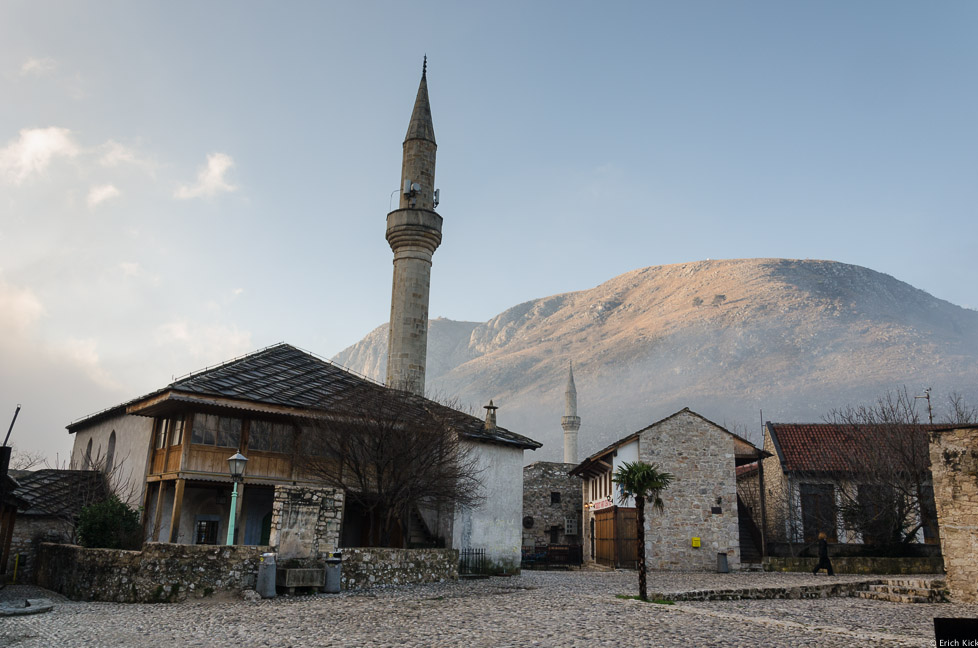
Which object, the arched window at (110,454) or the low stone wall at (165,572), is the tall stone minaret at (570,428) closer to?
the arched window at (110,454)

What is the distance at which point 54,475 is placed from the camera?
953 inches

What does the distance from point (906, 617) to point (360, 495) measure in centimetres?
1428

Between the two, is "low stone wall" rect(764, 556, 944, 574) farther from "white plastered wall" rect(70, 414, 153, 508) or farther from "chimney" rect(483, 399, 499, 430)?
"white plastered wall" rect(70, 414, 153, 508)

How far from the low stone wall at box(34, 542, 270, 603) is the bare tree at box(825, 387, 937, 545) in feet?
71.2

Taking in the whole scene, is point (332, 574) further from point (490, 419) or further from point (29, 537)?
point (29, 537)

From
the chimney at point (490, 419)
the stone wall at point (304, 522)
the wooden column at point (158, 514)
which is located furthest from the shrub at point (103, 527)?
the chimney at point (490, 419)

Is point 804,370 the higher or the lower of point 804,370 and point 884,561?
the higher

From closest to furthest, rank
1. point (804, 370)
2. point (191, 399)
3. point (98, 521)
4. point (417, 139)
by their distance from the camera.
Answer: point (98, 521) → point (191, 399) → point (417, 139) → point (804, 370)

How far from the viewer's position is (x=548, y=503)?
39938 millimetres

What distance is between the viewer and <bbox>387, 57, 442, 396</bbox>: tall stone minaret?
3005 cm

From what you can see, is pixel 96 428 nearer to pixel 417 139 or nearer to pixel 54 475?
pixel 54 475

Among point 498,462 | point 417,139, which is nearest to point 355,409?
point 498,462

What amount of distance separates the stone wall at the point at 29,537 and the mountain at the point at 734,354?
82390 millimetres

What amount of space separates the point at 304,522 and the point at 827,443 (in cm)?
2450
